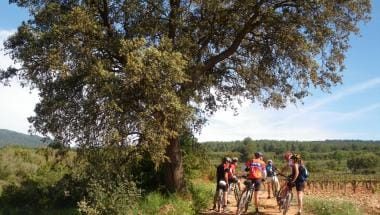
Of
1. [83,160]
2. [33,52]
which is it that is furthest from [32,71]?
[83,160]

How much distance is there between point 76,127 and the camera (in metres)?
17.5

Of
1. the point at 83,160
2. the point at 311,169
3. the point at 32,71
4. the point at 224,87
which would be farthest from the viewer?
the point at 311,169

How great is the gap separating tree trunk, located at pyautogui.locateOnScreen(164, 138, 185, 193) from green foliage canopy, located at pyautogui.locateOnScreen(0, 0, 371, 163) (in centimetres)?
122

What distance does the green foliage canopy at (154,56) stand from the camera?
15.9 m

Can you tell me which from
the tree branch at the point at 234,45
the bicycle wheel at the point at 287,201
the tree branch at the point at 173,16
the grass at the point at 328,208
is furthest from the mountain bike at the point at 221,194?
the tree branch at the point at 173,16

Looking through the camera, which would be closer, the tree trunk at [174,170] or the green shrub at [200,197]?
the green shrub at [200,197]

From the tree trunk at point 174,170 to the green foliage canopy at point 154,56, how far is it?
1222mm

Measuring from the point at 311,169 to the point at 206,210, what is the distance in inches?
3770

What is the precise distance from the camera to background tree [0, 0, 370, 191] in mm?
15922

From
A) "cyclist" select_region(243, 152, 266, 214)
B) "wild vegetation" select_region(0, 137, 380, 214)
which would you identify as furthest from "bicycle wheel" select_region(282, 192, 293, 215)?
"wild vegetation" select_region(0, 137, 380, 214)

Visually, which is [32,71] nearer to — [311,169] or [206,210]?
[206,210]

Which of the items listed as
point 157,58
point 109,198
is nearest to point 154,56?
point 157,58

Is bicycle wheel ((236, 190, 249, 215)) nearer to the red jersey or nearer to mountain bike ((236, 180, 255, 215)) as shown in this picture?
mountain bike ((236, 180, 255, 215))

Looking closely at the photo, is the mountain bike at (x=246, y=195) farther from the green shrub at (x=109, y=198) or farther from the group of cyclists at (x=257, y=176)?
the green shrub at (x=109, y=198)
